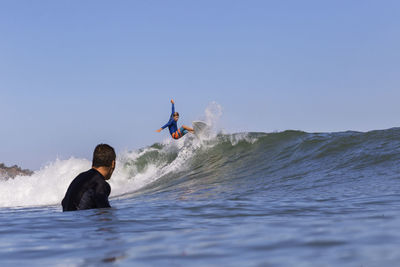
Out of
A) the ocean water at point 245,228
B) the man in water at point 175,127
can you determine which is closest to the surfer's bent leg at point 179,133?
the man in water at point 175,127

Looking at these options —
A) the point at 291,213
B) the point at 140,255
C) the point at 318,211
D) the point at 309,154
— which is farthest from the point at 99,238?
the point at 309,154

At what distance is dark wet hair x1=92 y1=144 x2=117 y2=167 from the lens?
548 centimetres

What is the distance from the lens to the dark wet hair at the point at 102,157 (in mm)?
5484

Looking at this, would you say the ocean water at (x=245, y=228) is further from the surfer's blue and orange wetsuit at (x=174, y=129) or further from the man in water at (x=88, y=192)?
the surfer's blue and orange wetsuit at (x=174, y=129)

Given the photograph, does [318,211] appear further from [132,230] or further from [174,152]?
[174,152]

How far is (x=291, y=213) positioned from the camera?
4914 millimetres

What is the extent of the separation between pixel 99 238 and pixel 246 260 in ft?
4.67

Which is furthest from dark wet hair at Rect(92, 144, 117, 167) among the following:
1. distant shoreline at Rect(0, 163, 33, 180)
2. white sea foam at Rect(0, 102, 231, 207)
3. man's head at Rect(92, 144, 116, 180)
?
distant shoreline at Rect(0, 163, 33, 180)

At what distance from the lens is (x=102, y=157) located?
5484mm

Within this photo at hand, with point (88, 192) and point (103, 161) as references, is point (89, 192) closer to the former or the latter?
point (88, 192)

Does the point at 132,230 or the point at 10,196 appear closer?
the point at 132,230

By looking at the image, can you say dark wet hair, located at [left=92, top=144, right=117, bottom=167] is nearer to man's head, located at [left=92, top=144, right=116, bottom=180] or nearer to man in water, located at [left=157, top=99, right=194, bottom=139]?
man's head, located at [left=92, top=144, right=116, bottom=180]

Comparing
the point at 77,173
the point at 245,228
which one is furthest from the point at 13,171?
the point at 245,228

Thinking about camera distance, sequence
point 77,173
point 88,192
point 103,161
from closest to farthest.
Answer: point 88,192
point 103,161
point 77,173
